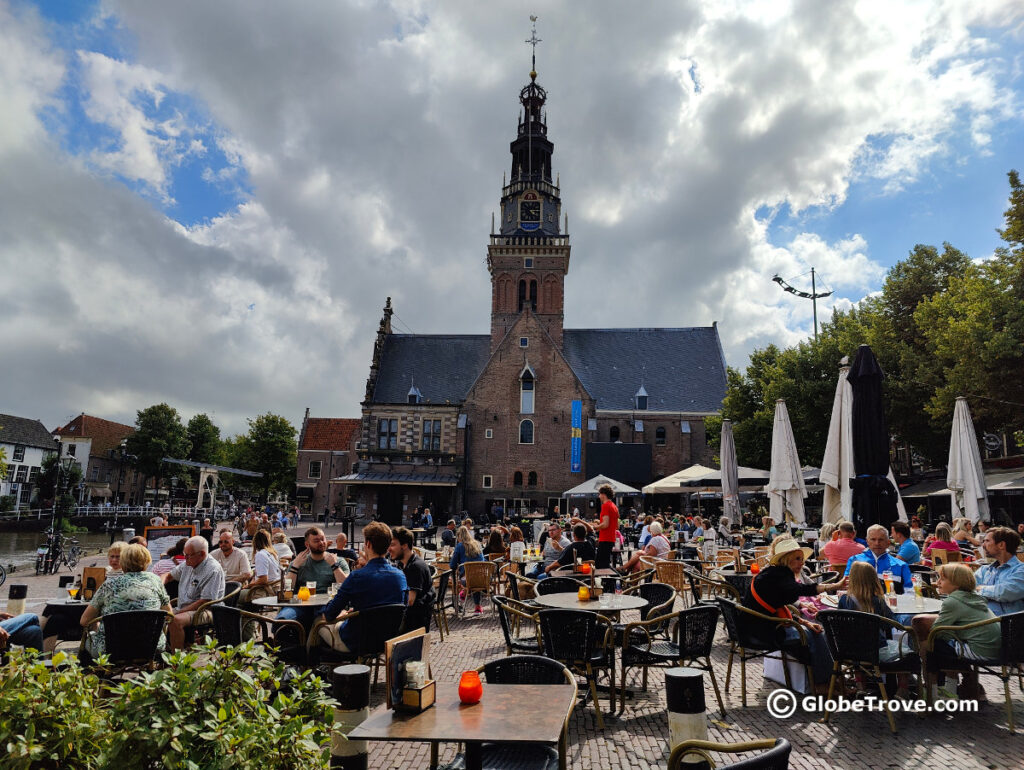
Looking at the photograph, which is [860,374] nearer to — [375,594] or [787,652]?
[787,652]

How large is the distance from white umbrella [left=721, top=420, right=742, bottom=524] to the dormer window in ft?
80.3

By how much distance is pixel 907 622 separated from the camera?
588 centimetres

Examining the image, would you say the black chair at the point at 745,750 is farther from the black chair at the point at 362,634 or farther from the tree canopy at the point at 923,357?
the tree canopy at the point at 923,357

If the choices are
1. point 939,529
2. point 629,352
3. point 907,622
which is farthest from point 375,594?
point 629,352

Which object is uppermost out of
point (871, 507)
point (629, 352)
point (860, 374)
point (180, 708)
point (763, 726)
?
point (629, 352)

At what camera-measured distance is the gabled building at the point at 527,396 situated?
126 feet

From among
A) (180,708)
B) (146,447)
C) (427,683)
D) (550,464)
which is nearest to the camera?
(180,708)

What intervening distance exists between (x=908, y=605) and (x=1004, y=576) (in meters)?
0.84

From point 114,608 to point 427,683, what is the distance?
12.4ft

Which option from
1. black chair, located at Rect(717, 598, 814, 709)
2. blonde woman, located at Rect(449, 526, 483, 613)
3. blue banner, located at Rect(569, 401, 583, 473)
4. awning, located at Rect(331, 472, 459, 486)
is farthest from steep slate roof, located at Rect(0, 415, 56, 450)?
black chair, located at Rect(717, 598, 814, 709)

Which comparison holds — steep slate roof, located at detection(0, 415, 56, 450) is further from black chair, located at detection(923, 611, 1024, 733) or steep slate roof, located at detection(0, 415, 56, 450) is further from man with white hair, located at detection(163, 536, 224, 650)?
black chair, located at detection(923, 611, 1024, 733)

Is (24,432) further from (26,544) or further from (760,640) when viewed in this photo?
(760,640)

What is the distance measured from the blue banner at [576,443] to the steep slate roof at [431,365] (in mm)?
8282

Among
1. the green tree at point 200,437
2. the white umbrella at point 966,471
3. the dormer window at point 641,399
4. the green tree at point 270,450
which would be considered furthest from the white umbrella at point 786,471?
the green tree at point 200,437
